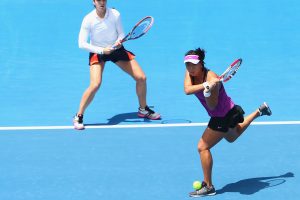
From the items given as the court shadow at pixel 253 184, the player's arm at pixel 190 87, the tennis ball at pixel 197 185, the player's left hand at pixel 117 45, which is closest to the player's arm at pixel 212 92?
the player's arm at pixel 190 87

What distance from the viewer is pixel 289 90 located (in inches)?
470

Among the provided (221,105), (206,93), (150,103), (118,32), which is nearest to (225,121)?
(221,105)

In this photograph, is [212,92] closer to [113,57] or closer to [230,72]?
[230,72]

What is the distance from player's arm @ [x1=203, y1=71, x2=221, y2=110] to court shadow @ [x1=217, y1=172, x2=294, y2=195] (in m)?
1.06

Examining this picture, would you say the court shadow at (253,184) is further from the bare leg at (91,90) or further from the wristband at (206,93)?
the bare leg at (91,90)

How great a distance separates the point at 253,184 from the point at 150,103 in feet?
11.1

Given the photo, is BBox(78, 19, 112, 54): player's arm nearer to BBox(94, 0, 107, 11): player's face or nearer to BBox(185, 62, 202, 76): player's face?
BBox(94, 0, 107, 11): player's face

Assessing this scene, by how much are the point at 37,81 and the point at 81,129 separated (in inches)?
90.5

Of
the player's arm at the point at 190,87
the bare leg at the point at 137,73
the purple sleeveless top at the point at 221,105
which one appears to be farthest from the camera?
the bare leg at the point at 137,73

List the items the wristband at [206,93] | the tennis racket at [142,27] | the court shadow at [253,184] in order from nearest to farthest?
the wristband at [206,93] < the court shadow at [253,184] < the tennis racket at [142,27]

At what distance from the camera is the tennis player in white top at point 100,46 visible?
419 inches

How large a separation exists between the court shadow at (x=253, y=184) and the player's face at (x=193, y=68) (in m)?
1.44

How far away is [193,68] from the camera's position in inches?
317

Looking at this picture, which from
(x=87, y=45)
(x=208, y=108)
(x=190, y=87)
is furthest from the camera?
(x=87, y=45)
